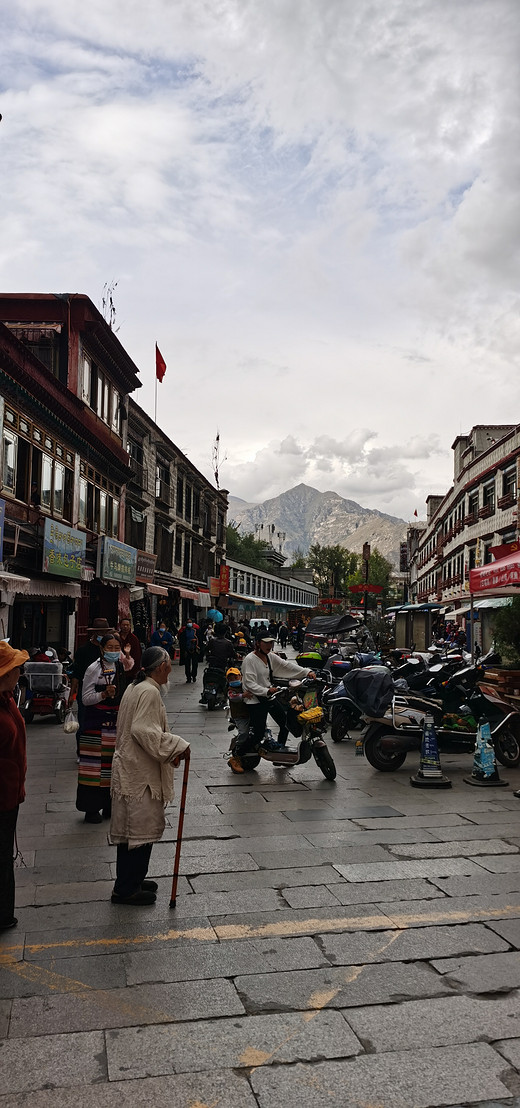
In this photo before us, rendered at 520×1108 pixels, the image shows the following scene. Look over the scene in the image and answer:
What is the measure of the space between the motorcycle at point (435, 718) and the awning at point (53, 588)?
7580 millimetres

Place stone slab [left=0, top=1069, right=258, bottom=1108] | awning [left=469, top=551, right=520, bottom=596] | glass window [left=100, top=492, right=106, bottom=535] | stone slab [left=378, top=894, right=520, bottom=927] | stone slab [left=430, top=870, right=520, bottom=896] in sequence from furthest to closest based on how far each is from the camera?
glass window [left=100, top=492, right=106, bottom=535] → awning [left=469, top=551, right=520, bottom=596] → stone slab [left=430, top=870, right=520, bottom=896] → stone slab [left=378, top=894, right=520, bottom=927] → stone slab [left=0, top=1069, right=258, bottom=1108]

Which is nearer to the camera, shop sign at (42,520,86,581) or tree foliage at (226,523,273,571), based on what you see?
shop sign at (42,520,86,581)

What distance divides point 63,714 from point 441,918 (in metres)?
10.7

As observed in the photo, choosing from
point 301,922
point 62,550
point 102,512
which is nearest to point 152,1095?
point 301,922

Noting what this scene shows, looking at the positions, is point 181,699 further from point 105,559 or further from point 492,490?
point 492,490

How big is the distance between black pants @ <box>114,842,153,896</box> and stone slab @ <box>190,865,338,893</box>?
48 cm

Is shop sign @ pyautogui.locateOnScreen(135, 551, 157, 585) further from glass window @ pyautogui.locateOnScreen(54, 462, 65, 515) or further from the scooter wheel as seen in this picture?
the scooter wheel

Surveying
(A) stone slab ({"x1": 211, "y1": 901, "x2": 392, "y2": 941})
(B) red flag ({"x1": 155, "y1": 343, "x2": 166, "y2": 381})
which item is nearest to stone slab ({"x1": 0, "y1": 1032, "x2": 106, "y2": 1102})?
(A) stone slab ({"x1": 211, "y1": 901, "x2": 392, "y2": 941})

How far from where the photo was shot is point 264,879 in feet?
18.7

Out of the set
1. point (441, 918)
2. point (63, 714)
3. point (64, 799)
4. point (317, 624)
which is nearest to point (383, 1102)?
point (441, 918)

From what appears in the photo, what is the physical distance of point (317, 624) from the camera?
2850cm

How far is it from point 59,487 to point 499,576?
1223cm

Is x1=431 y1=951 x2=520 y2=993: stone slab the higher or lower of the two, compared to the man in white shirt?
lower

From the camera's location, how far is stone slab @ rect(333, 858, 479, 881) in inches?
226
